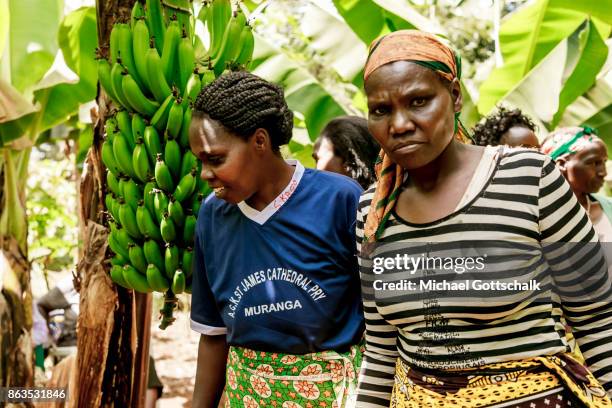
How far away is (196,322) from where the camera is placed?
7.54 ft

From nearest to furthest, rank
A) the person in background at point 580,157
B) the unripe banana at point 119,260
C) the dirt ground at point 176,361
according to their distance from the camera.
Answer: the unripe banana at point 119,260 < the person in background at point 580,157 < the dirt ground at point 176,361

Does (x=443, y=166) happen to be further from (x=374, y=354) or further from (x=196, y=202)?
(x=196, y=202)

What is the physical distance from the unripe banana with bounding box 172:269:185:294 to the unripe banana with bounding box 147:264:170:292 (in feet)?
0.14

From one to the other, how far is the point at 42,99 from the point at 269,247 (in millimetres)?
3470

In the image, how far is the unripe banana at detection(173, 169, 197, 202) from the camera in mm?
2590

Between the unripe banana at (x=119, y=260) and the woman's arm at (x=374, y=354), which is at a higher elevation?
the unripe banana at (x=119, y=260)

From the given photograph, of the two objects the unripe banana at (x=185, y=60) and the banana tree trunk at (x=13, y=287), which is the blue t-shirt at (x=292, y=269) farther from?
the banana tree trunk at (x=13, y=287)

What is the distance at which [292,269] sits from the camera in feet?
6.83

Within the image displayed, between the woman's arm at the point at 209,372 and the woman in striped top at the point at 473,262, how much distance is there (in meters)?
0.83

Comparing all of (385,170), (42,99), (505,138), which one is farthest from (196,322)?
(42,99)

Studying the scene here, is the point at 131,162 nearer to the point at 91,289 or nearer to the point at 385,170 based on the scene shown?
the point at 91,289

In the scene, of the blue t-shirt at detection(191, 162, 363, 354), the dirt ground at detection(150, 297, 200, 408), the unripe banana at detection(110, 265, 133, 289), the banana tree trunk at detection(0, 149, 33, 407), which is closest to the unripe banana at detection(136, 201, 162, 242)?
the unripe banana at detection(110, 265, 133, 289)

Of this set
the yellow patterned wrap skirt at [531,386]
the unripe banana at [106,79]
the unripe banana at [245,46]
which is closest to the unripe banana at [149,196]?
the unripe banana at [106,79]

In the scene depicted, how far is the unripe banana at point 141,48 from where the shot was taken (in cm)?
270
